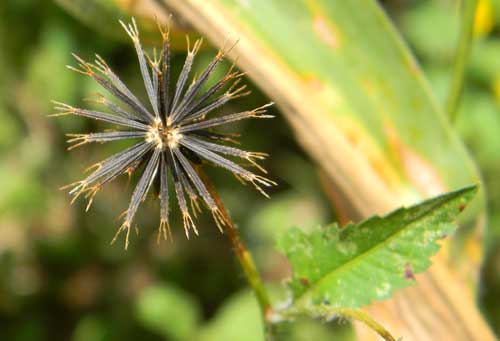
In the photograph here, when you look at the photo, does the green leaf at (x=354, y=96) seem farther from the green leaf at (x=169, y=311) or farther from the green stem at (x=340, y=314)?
the green leaf at (x=169, y=311)

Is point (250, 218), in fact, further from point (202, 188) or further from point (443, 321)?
point (202, 188)

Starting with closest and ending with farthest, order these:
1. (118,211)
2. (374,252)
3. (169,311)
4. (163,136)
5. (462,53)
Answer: (163,136)
(374,252)
(462,53)
(169,311)
(118,211)

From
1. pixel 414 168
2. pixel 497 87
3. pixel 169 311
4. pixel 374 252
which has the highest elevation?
pixel 497 87

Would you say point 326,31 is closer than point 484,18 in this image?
Yes

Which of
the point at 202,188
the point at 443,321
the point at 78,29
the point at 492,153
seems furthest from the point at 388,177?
the point at 78,29

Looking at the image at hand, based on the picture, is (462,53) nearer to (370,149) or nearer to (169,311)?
(370,149)

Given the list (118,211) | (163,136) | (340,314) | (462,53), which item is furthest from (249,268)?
(118,211)
